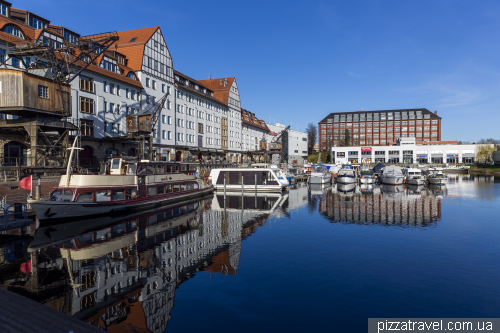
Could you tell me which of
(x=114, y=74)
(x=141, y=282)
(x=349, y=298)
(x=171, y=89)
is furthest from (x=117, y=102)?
(x=349, y=298)

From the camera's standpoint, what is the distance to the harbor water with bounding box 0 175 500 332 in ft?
34.3

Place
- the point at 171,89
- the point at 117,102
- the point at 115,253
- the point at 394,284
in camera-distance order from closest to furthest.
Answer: the point at 394,284 → the point at 115,253 → the point at 117,102 → the point at 171,89

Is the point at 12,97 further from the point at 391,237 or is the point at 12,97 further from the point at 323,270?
the point at 391,237

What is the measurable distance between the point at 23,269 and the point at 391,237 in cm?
2046

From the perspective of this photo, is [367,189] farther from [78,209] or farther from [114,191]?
[78,209]

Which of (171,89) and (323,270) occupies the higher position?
(171,89)

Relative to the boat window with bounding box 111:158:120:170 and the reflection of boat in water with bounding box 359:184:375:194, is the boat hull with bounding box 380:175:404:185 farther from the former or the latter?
the boat window with bounding box 111:158:120:170

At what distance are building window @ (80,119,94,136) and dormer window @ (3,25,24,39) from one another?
11.6m

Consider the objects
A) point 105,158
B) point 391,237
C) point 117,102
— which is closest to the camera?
point 391,237

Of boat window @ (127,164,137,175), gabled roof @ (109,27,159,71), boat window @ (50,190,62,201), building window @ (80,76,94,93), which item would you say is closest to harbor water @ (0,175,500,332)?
boat window @ (50,190,62,201)

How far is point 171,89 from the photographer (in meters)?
64.6

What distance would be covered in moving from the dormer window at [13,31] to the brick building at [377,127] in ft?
469

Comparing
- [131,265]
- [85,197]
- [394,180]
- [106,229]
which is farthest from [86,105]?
[394,180]

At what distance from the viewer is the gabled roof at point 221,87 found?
293ft
